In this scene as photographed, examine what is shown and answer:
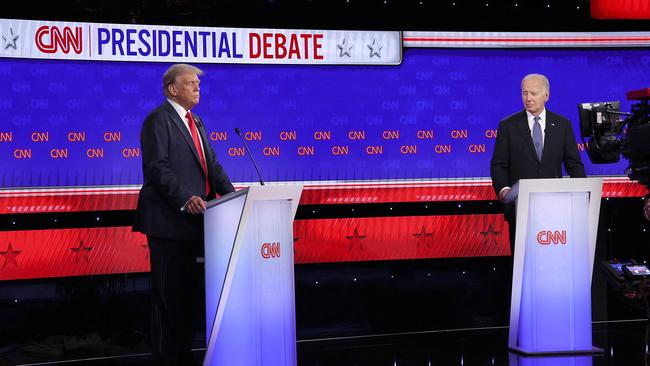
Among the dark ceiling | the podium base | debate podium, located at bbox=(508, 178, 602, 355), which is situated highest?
the dark ceiling

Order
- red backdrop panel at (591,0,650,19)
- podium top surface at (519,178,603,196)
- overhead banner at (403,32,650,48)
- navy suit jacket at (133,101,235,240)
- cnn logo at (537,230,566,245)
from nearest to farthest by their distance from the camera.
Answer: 1. navy suit jacket at (133,101,235,240)
2. podium top surface at (519,178,603,196)
3. cnn logo at (537,230,566,245)
4. overhead banner at (403,32,650,48)
5. red backdrop panel at (591,0,650,19)

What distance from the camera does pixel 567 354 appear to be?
5.45 meters

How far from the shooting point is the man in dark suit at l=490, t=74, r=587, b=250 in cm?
578

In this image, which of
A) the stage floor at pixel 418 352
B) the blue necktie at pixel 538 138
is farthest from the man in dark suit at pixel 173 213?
the blue necktie at pixel 538 138

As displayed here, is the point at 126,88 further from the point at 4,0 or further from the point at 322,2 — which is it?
the point at 322,2

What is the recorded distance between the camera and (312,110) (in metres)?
6.45

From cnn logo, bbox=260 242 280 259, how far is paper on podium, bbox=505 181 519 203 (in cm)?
151

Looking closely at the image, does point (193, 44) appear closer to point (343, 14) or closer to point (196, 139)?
point (343, 14)

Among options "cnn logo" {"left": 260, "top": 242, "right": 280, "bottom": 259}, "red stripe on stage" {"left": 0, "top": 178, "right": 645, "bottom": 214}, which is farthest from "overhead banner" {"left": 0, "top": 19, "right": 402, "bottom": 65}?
"cnn logo" {"left": 260, "top": 242, "right": 280, "bottom": 259}

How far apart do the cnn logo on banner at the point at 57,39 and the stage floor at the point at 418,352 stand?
187 centimetres

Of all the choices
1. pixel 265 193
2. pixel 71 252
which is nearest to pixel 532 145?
pixel 265 193

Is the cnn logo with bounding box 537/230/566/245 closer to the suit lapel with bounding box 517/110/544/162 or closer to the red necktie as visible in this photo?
the suit lapel with bounding box 517/110/544/162

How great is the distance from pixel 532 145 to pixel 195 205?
2284 mm

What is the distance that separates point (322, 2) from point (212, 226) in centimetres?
246
